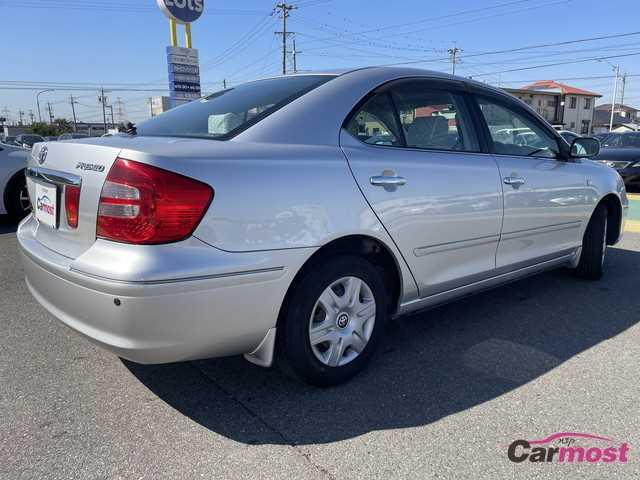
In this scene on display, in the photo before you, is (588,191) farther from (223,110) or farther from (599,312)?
(223,110)

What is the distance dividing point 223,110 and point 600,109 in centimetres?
11122

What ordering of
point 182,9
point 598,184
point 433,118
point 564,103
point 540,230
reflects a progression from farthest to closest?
point 564,103
point 182,9
point 598,184
point 540,230
point 433,118

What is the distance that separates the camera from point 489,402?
2.49m

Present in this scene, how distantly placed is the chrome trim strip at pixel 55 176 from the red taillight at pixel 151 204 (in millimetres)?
292

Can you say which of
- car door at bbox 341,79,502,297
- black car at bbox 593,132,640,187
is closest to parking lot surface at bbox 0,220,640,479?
car door at bbox 341,79,502,297

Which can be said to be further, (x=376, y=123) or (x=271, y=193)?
(x=376, y=123)

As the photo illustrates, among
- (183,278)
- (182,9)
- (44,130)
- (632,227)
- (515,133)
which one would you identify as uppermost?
(182,9)

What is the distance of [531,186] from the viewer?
136 inches

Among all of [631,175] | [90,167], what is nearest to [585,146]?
[90,167]

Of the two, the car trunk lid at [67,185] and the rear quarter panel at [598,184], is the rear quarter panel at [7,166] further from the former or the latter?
the rear quarter panel at [598,184]

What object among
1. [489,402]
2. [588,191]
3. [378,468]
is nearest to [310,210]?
[378,468]

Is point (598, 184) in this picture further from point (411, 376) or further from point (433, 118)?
point (411, 376)

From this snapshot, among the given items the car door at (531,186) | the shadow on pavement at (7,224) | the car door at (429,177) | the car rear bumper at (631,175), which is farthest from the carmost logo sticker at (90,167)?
the car rear bumper at (631,175)

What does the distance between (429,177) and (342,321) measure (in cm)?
91
